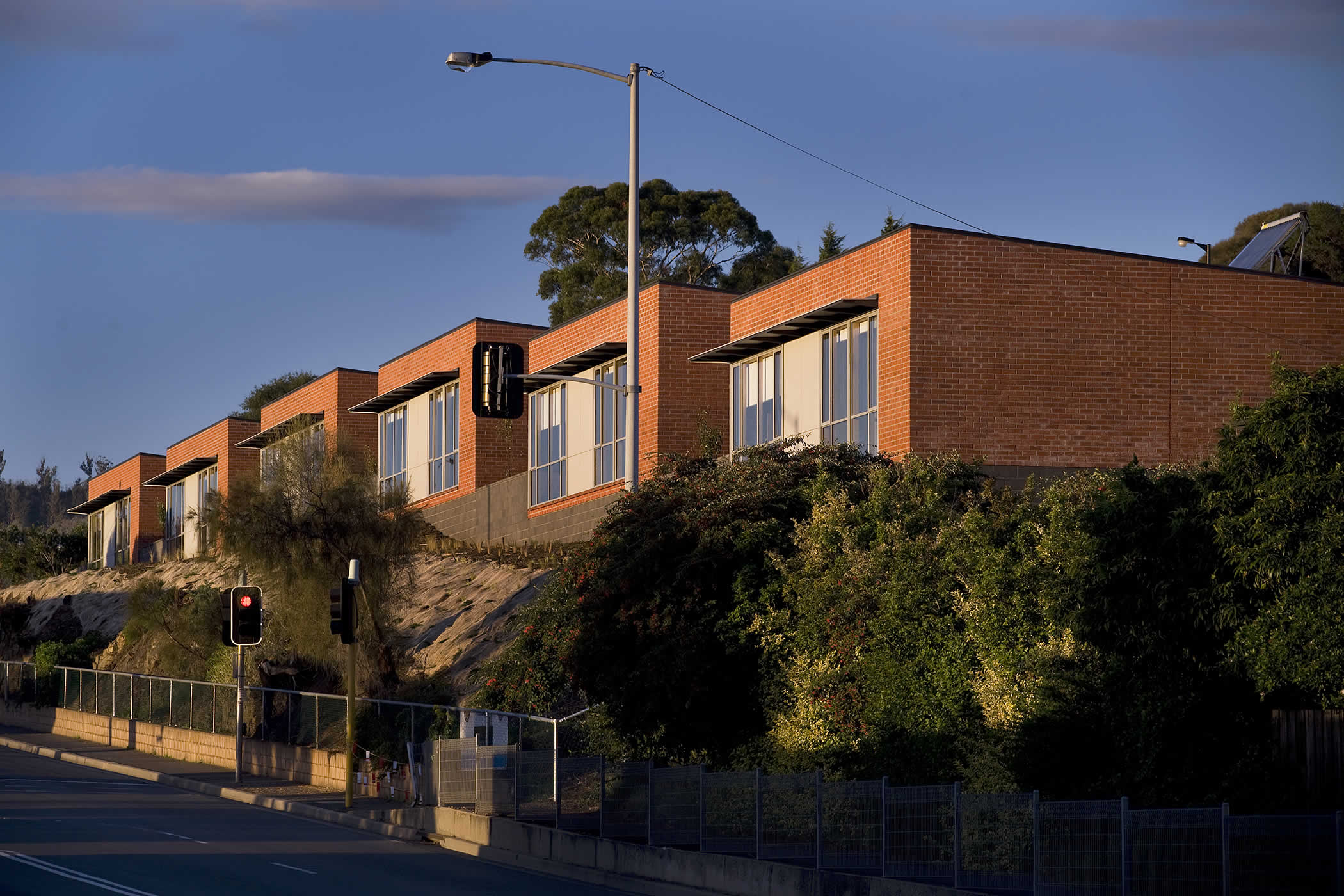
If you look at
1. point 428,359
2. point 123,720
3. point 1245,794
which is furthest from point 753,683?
point 428,359

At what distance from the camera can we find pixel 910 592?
62.4 feet

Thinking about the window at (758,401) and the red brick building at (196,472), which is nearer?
the window at (758,401)

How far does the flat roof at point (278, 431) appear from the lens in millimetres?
49447

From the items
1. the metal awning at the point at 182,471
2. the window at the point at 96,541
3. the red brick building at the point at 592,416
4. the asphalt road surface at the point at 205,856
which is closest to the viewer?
the asphalt road surface at the point at 205,856

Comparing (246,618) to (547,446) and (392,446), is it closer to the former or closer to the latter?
(547,446)

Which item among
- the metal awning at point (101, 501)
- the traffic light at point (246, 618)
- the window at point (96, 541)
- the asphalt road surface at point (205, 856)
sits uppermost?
the metal awning at point (101, 501)

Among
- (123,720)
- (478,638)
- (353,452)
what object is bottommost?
(123,720)

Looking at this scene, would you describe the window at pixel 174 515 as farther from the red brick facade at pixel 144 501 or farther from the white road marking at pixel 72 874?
the white road marking at pixel 72 874

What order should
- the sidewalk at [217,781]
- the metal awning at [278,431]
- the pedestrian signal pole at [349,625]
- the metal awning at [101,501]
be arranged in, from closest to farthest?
the pedestrian signal pole at [349,625], the sidewalk at [217,781], the metal awning at [278,431], the metal awning at [101,501]

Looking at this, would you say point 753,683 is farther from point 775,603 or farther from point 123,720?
point 123,720

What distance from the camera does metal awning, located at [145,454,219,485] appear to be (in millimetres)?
67688

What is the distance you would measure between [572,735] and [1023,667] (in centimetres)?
931

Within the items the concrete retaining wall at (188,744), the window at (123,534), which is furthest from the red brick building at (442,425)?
the window at (123,534)

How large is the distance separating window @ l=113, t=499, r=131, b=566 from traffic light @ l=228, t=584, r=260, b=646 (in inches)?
1969
